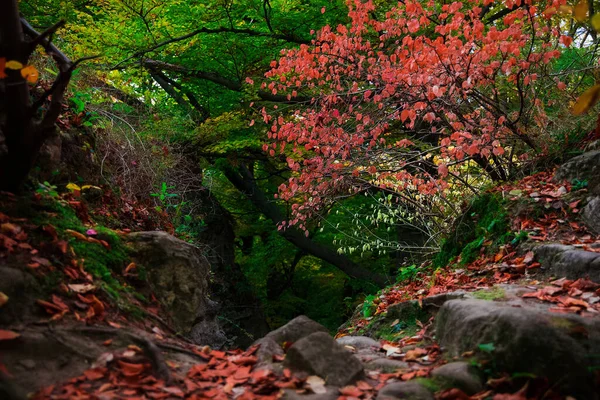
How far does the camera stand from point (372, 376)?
3.37m

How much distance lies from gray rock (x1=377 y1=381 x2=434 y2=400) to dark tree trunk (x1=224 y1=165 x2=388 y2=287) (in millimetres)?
9855

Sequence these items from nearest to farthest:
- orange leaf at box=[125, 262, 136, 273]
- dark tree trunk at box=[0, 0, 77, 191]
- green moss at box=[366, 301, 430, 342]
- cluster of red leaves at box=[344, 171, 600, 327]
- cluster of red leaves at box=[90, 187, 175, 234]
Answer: dark tree trunk at box=[0, 0, 77, 191] → orange leaf at box=[125, 262, 136, 273] → green moss at box=[366, 301, 430, 342] → cluster of red leaves at box=[344, 171, 600, 327] → cluster of red leaves at box=[90, 187, 175, 234]

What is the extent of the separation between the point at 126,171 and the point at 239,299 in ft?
30.1

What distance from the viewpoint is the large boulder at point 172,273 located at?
176 inches

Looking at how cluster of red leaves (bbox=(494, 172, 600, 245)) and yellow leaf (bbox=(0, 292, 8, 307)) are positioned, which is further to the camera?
cluster of red leaves (bbox=(494, 172, 600, 245))

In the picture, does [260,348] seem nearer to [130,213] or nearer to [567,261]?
[130,213]

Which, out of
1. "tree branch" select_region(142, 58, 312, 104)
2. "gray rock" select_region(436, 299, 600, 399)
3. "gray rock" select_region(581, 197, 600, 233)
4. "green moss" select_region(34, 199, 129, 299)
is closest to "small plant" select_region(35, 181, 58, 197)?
"green moss" select_region(34, 199, 129, 299)

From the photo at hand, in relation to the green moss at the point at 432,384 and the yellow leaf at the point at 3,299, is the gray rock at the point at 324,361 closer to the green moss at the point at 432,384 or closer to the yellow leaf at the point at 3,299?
the green moss at the point at 432,384

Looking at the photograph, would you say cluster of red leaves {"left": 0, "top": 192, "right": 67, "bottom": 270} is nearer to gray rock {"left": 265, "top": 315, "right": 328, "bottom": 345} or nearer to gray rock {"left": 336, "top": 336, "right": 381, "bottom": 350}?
gray rock {"left": 265, "top": 315, "right": 328, "bottom": 345}

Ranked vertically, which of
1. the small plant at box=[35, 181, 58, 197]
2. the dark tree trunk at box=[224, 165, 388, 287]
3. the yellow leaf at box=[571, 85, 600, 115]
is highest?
the yellow leaf at box=[571, 85, 600, 115]

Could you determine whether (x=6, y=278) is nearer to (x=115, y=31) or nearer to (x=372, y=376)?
(x=372, y=376)

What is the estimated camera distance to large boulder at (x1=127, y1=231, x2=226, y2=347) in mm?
4461

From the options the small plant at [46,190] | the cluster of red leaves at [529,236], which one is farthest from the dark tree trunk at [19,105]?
the cluster of red leaves at [529,236]

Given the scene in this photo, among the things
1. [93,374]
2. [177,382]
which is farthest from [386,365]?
[93,374]
